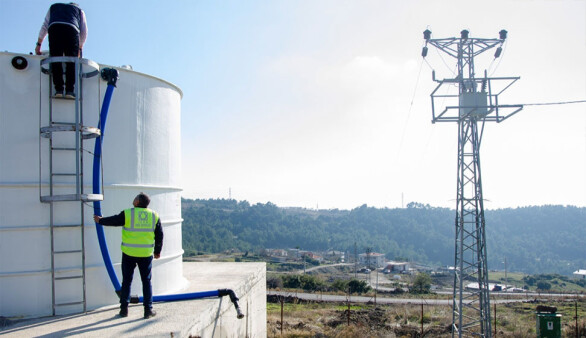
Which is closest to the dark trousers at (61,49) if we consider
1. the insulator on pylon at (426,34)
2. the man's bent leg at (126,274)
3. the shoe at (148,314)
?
the man's bent leg at (126,274)

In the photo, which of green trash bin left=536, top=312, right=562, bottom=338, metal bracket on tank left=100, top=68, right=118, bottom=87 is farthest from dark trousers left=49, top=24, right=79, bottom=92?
green trash bin left=536, top=312, right=562, bottom=338

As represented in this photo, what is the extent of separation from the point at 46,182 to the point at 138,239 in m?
1.80

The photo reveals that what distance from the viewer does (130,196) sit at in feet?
22.9

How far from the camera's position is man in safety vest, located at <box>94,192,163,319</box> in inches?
226

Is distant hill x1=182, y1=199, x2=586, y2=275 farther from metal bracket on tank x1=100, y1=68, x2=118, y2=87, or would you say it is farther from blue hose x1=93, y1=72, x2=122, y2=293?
metal bracket on tank x1=100, y1=68, x2=118, y2=87

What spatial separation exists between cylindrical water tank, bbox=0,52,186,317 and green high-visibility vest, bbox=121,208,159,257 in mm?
1083

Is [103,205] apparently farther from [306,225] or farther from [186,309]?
[306,225]

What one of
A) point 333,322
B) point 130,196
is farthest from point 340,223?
point 130,196

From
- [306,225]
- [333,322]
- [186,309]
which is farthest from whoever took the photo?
[306,225]

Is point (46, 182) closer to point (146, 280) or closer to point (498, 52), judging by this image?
point (146, 280)

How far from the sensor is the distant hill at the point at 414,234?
11250 cm

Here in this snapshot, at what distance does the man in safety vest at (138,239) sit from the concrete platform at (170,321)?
363 mm

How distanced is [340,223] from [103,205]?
158 meters

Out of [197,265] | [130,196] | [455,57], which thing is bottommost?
[197,265]
